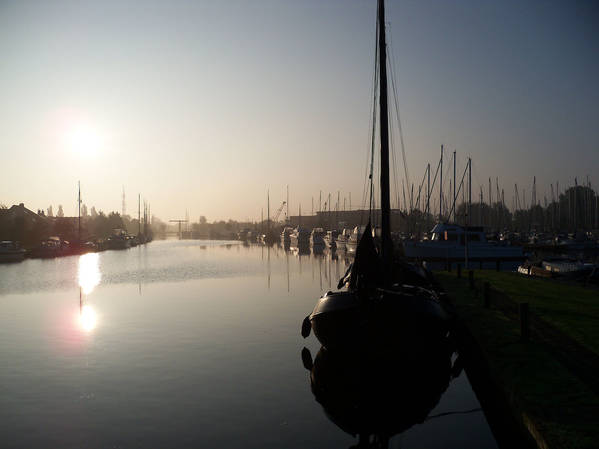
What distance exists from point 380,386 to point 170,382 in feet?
19.8

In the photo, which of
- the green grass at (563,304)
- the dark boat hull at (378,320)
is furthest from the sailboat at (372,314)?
the green grass at (563,304)

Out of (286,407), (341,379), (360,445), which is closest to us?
(360,445)

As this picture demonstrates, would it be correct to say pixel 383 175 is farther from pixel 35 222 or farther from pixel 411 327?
pixel 35 222

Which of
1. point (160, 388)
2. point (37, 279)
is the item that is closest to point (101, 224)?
point (37, 279)

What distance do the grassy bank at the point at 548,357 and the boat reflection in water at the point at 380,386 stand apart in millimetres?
1649

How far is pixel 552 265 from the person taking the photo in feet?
130

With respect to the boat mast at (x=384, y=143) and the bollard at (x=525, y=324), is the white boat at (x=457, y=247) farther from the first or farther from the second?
the bollard at (x=525, y=324)

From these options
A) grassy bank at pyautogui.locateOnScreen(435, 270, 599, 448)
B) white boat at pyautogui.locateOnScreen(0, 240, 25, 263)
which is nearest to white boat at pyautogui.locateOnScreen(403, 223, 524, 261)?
grassy bank at pyautogui.locateOnScreen(435, 270, 599, 448)

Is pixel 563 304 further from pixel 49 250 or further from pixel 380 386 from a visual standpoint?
pixel 49 250

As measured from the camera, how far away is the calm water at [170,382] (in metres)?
10.4

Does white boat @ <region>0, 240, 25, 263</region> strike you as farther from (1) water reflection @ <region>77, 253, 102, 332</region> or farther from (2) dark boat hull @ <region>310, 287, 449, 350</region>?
(2) dark boat hull @ <region>310, 287, 449, 350</region>

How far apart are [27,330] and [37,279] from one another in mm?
24489

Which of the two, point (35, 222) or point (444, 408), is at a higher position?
point (35, 222)

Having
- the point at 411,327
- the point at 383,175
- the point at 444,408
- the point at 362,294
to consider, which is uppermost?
the point at 383,175
